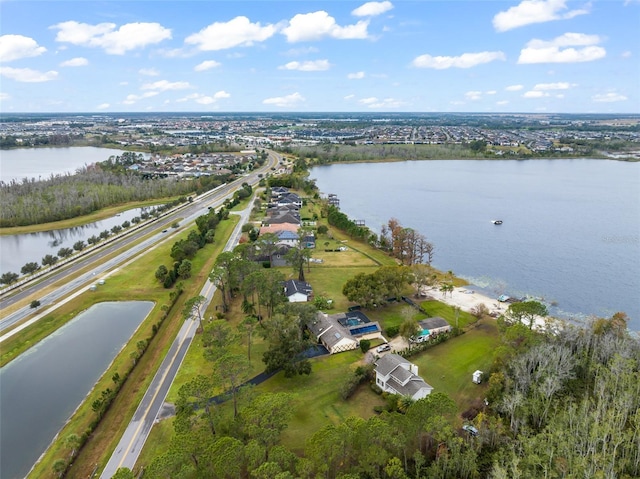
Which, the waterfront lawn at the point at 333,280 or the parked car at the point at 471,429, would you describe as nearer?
the parked car at the point at 471,429

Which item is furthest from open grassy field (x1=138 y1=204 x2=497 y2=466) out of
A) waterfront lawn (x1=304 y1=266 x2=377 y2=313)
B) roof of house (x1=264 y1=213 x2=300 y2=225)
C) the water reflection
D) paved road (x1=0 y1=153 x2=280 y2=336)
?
the water reflection

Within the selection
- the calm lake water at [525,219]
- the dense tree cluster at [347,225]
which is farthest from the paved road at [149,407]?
the calm lake water at [525,219]

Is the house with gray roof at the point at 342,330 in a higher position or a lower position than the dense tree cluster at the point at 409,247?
lower

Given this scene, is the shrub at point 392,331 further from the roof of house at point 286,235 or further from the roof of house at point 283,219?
the roof of house at point 283,219

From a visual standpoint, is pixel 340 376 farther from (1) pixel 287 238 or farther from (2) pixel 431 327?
(1) pixel 287 238

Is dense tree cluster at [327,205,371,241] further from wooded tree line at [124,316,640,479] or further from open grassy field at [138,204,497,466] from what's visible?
wooded tree line at [124,316,640,479]

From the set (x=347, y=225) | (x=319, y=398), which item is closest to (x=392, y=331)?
(x=319, y=398)

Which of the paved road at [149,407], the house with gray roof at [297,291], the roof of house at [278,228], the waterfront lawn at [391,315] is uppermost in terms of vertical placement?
the roof of house at [278,228]

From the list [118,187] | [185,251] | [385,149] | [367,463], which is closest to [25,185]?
[118,187]
